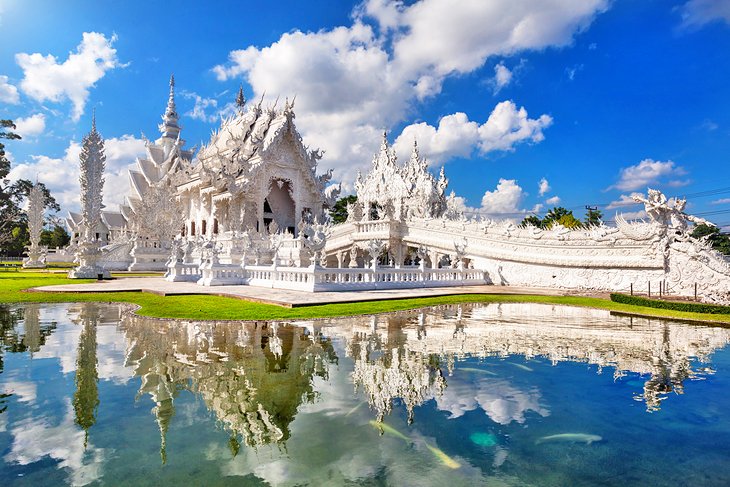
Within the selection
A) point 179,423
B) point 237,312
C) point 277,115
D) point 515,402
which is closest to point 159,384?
point 179,423

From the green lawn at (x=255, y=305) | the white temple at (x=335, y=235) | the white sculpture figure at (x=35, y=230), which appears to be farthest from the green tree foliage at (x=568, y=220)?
the white sculpture figure at (x=35, y=230)

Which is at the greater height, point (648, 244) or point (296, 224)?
point (296, 224)

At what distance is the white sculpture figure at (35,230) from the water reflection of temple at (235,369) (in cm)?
3065

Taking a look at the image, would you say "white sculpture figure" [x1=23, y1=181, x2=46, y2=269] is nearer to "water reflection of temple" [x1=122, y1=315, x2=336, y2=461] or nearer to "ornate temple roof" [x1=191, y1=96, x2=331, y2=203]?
"ornate temple roof" [x1=191, y1=96, x2=331, y2=203]

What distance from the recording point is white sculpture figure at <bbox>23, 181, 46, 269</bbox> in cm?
3166

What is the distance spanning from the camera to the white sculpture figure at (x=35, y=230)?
31.7 metres

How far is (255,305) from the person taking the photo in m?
11.0

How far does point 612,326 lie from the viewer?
9.22 metres

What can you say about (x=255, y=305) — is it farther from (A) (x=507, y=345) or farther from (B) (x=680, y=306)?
(B) (x=680, y=306)

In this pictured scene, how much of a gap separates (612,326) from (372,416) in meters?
7.46

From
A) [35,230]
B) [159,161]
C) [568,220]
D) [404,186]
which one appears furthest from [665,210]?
[159,161]

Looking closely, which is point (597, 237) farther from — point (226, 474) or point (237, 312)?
point (226, 474)

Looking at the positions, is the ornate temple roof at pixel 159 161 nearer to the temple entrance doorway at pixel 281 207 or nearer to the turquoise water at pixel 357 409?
the temple entrance doorway at pixel 281 207

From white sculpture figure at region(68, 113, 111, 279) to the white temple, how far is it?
3.68 meters
